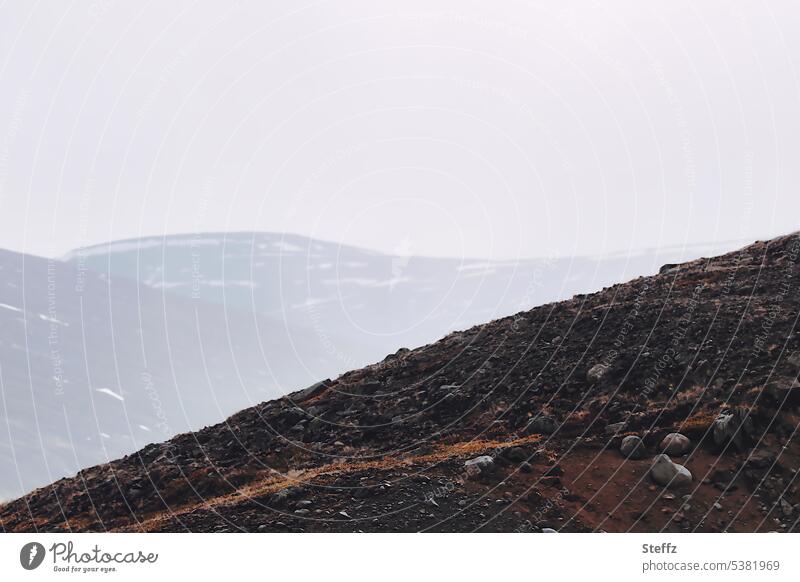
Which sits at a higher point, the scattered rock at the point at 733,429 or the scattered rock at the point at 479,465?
the scattered rock at the point at 479,465

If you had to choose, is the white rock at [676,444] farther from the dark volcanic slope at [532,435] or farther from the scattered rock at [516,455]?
the scattered rock at [516,455]

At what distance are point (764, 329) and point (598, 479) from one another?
16633mm

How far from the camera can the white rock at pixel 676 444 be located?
28384mm

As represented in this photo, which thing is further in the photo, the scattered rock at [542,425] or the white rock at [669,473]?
the scattered rock at [542,425]

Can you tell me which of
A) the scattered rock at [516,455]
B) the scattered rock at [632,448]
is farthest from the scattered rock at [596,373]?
the scattered rock at [516,455]

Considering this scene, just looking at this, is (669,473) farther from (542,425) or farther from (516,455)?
(542,425)

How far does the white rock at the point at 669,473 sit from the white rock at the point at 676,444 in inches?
52.2

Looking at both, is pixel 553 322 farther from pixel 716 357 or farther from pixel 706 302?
pixel 716 357

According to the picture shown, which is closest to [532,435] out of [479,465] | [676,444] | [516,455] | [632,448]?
[516,455]

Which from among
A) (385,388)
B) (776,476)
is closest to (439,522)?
(776,476)

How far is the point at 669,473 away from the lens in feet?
86.9

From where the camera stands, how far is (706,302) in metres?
43.3

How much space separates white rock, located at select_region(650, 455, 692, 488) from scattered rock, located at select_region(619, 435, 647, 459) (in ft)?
4.95
